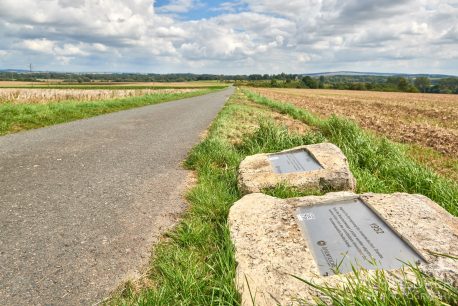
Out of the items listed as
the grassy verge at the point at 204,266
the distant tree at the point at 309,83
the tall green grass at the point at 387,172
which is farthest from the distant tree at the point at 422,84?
the grassy verge at the point at 204,266

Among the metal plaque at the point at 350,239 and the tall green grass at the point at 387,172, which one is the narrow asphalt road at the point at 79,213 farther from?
the tall green grass at the point at 387,172

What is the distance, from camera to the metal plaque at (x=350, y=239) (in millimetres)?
A: 2543

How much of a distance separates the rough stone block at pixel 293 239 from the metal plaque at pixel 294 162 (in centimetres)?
119

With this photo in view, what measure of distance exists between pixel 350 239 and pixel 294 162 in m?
2.64

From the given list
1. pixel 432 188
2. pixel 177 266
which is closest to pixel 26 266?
pixel 177 266

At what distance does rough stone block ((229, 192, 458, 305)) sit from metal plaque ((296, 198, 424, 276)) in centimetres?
7

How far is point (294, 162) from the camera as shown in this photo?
5.42 meters

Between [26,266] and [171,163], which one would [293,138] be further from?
[26,266]

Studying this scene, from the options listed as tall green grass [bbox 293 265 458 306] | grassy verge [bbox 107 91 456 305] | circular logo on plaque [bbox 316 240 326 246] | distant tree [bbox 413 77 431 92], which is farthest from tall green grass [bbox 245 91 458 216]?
distant tree [bbox 413 77 431 92]

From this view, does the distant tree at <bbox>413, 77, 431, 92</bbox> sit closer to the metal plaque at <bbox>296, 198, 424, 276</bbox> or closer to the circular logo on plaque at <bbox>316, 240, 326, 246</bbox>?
the metal plaque at <bbox>296, 198, 424, 276</bbox>

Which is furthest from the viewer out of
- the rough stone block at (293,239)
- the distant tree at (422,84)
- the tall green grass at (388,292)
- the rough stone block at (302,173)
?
the distant tree at (422,84)

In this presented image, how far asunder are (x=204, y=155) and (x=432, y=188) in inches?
160

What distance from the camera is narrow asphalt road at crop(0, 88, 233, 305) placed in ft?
9.19

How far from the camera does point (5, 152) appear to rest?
7.19 meters
